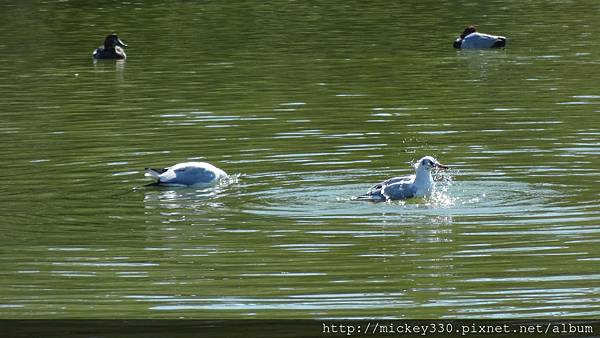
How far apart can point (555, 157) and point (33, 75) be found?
16.2 m

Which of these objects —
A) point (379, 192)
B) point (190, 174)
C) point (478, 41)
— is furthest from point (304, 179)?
point (478, 41)

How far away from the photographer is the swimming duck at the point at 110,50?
37031 mm

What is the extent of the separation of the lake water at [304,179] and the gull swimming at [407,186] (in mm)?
192

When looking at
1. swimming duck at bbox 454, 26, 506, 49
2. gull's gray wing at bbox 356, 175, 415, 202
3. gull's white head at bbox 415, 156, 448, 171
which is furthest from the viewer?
swimming duck at bbox 454, 26, 506, 49

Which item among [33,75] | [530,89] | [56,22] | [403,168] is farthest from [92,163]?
[56,22]

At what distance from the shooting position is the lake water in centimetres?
1359

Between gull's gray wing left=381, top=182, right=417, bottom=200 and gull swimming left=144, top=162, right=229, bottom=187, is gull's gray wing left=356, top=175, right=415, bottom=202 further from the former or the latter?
gull swimming left=144, top=162, right=229, bottom=187

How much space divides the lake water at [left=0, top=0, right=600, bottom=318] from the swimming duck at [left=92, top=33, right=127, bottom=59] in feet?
1.25

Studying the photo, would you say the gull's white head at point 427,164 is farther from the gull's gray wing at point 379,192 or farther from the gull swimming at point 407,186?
the gull's gray wing at point 379,192

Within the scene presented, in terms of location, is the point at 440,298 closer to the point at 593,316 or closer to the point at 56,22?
the point at 593,316

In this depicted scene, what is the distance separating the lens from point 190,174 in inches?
774

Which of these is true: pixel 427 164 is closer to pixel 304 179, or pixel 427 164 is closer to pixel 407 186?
pixel 407 186

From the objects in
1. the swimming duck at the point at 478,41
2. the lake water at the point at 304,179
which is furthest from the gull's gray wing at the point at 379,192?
the swimming duck at the point at 478,41

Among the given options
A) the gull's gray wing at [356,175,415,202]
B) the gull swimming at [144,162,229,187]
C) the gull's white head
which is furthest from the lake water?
the gull's white head
